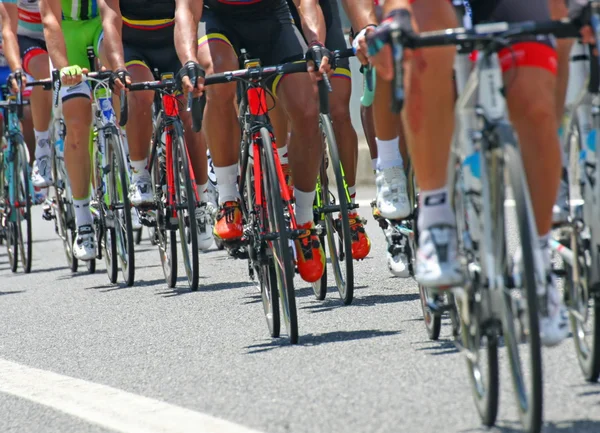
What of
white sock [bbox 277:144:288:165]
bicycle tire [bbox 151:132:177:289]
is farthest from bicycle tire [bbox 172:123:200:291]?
white sock [bbox 277:144:288:165]

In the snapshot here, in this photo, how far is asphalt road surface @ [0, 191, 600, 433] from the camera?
4047 mm

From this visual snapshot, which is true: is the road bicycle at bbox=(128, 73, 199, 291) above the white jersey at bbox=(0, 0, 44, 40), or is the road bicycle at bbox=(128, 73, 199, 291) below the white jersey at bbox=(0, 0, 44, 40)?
below

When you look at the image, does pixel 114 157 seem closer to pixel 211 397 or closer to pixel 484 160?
pixel 211 397

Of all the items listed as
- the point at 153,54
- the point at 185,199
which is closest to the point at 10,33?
the point at 153,54

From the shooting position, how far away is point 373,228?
450 inches

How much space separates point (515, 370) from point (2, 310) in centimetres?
511

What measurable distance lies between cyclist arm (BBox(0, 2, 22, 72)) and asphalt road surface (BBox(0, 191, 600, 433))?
2.36 meters

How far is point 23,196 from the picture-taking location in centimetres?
1038

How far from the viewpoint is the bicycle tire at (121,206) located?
8.29 meters

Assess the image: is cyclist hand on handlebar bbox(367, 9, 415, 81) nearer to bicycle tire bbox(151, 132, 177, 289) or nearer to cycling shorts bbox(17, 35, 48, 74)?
bicycle tire bbox(151, 132, 177, 289)

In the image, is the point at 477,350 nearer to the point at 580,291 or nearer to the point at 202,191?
the point at 580,291

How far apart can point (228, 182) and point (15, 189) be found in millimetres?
4032

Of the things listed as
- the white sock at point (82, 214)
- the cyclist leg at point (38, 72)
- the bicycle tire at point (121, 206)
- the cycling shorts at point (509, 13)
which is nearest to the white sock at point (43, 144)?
the cyclist leg at point (38, 72)

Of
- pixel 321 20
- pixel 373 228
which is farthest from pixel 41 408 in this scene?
pixel 373 228
